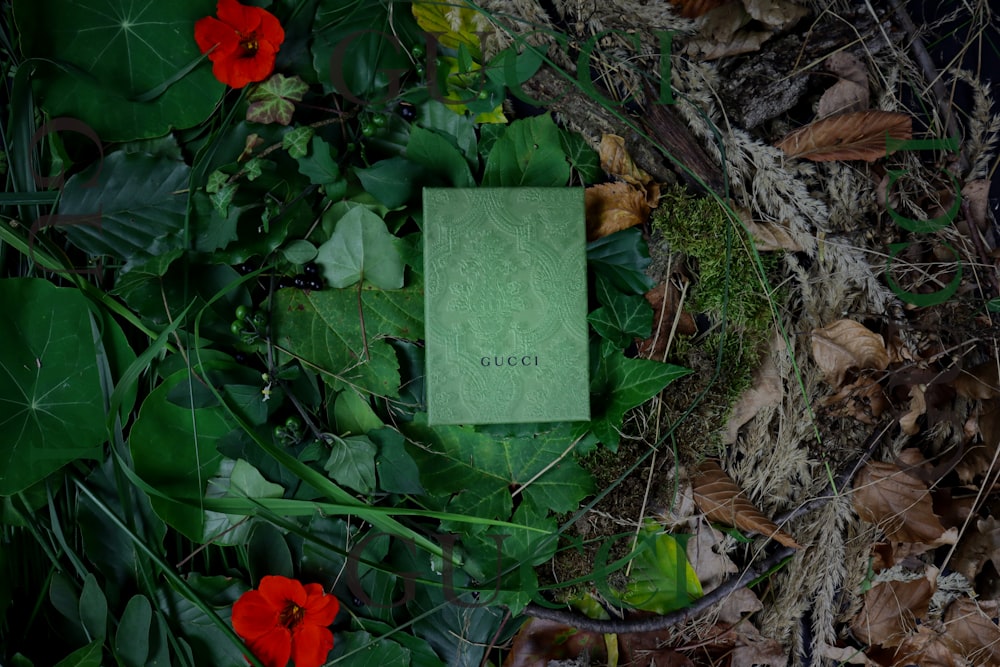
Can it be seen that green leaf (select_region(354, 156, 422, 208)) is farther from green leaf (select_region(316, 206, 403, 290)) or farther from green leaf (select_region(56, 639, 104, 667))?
green leaf (select_region(56, 639, 104, 667))

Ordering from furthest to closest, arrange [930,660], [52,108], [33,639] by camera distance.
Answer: [930,660] → [33,639] → [52,108]

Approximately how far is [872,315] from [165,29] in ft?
4.38

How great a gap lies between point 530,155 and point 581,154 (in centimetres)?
10

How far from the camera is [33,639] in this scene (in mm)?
1213

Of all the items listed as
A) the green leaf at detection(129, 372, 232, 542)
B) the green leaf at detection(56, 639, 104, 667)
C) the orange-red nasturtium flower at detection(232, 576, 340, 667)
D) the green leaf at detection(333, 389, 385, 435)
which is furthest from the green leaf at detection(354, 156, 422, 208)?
the green leaf at detection(56, 639, 104, 667)

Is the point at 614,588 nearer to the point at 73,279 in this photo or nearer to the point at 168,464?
the point at 168,464

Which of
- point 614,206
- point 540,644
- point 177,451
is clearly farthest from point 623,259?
point 177,451

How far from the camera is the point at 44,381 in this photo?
1125 mm

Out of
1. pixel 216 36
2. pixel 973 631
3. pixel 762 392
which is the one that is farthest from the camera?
pixel 973 631

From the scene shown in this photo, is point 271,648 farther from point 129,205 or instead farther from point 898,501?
point 898,501

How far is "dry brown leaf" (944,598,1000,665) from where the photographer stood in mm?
1310

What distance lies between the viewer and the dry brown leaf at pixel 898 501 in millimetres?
1224

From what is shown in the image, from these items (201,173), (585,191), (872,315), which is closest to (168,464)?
(201,173)

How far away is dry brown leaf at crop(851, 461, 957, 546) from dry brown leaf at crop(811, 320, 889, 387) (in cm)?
20
